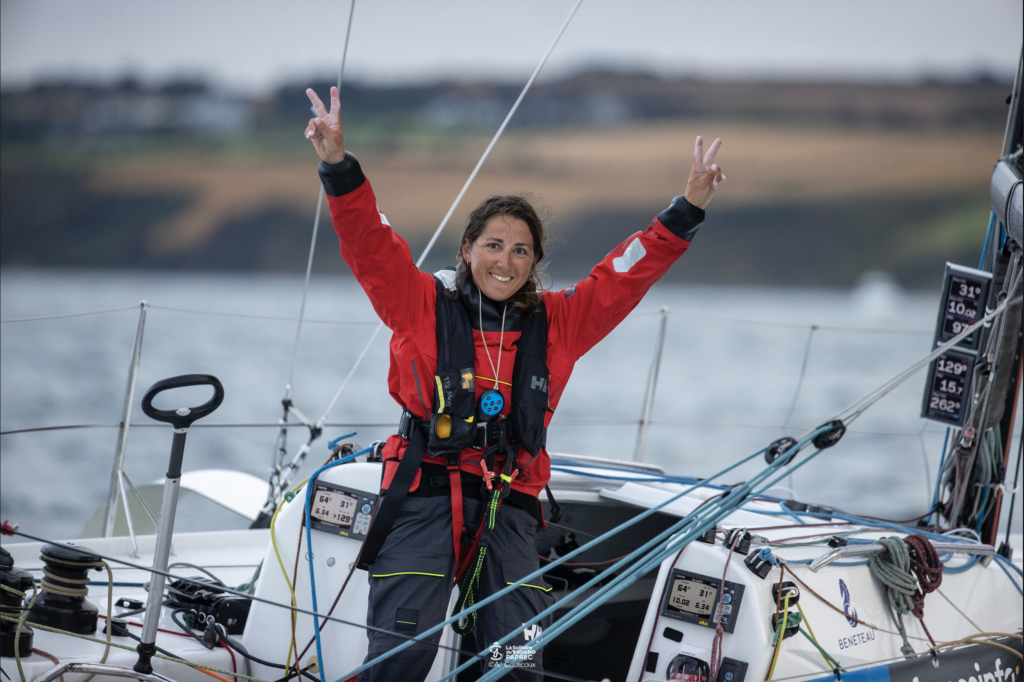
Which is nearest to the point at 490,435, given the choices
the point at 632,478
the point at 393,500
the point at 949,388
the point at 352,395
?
the point at 393,500

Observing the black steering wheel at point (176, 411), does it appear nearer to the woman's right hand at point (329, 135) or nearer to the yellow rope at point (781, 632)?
the woman's right hand at point (329, 135)

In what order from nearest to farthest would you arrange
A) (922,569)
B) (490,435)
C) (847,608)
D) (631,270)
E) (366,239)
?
(366,239) < (490,435) < (631,270) < (847,608) < (922,569)

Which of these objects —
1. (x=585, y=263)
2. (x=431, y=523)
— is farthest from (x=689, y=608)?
(x=585, y=263)

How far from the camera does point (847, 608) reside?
234 centimetres

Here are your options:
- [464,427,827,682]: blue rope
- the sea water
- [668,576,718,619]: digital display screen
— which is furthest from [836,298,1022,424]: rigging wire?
the sea water

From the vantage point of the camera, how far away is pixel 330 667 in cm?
220

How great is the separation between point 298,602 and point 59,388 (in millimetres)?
18019

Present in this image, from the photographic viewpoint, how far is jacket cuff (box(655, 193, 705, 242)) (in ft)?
6.75

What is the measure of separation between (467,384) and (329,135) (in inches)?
21.5

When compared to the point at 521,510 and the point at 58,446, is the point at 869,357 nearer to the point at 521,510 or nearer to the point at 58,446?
the point at 58,446

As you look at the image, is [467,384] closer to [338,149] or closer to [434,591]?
[434,591]

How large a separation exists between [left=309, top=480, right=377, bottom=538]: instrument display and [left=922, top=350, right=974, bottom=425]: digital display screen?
1.92m

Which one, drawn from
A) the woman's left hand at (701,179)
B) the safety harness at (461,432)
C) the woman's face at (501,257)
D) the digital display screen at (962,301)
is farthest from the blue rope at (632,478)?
the digital display screen at (962,301)

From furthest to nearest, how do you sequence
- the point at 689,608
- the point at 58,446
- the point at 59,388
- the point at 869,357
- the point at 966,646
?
1. the point at 869,357
2. the point at 59,388
3. the point at 58,446
4. the point at 966,646
5. the point at 689,608
